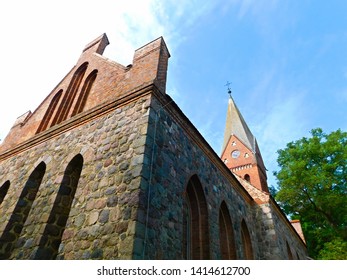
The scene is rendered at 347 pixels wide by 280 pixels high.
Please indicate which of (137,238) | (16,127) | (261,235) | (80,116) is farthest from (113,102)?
(261,235)

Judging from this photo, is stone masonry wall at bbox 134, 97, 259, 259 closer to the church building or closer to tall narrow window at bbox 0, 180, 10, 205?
the church building

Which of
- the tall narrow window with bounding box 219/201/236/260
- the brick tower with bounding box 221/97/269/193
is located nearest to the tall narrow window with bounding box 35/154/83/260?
the tall narrow window with bounding box 219/201/236/260

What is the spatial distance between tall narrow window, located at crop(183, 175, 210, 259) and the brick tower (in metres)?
13.3

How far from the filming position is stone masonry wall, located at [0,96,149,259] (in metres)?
3.85

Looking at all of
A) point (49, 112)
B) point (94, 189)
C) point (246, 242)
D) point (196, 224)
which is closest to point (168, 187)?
point (94, 189)

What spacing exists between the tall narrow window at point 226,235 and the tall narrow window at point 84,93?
542 centimetres

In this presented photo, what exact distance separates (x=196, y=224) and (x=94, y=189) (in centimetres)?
294

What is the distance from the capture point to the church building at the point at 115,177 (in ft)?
13.3

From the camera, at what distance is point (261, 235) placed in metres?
10.5

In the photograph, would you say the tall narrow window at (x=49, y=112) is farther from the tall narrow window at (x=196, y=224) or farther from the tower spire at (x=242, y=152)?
the tower spire at (x=242, y=152)

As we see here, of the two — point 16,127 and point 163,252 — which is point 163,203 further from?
point 16,127

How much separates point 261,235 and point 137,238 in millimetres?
8600

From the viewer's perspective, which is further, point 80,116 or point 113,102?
point 80,116

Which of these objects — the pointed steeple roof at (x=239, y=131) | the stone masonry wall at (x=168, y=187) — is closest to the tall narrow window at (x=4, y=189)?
the stone masonry wall at (x=168, y=187)
